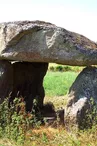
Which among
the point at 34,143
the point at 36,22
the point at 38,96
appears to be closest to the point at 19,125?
the point at 34,143

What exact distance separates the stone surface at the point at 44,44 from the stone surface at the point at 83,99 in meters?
0.37

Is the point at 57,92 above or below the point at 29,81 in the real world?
below

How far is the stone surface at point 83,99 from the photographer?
9930mm

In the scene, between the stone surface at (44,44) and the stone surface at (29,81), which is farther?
the stone surface at (29,81)

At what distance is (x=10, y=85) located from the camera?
39.4 ft

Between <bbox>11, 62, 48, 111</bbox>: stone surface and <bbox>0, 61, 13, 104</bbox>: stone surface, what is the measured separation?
0.80 meters

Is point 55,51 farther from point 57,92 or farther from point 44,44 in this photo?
point 57,92

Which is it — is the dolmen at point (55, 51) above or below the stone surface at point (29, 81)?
above

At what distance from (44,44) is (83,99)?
5.22 feet

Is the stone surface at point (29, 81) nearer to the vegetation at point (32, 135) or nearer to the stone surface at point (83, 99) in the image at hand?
the vegetation at point (32, 135)

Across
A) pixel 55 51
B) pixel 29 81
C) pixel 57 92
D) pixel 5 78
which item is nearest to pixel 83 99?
pixel 55 51

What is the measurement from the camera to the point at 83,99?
400 inches

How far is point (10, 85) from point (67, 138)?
3.96 meters

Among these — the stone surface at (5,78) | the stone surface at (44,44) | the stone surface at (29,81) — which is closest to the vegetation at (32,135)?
the stone surface at (5,78)
